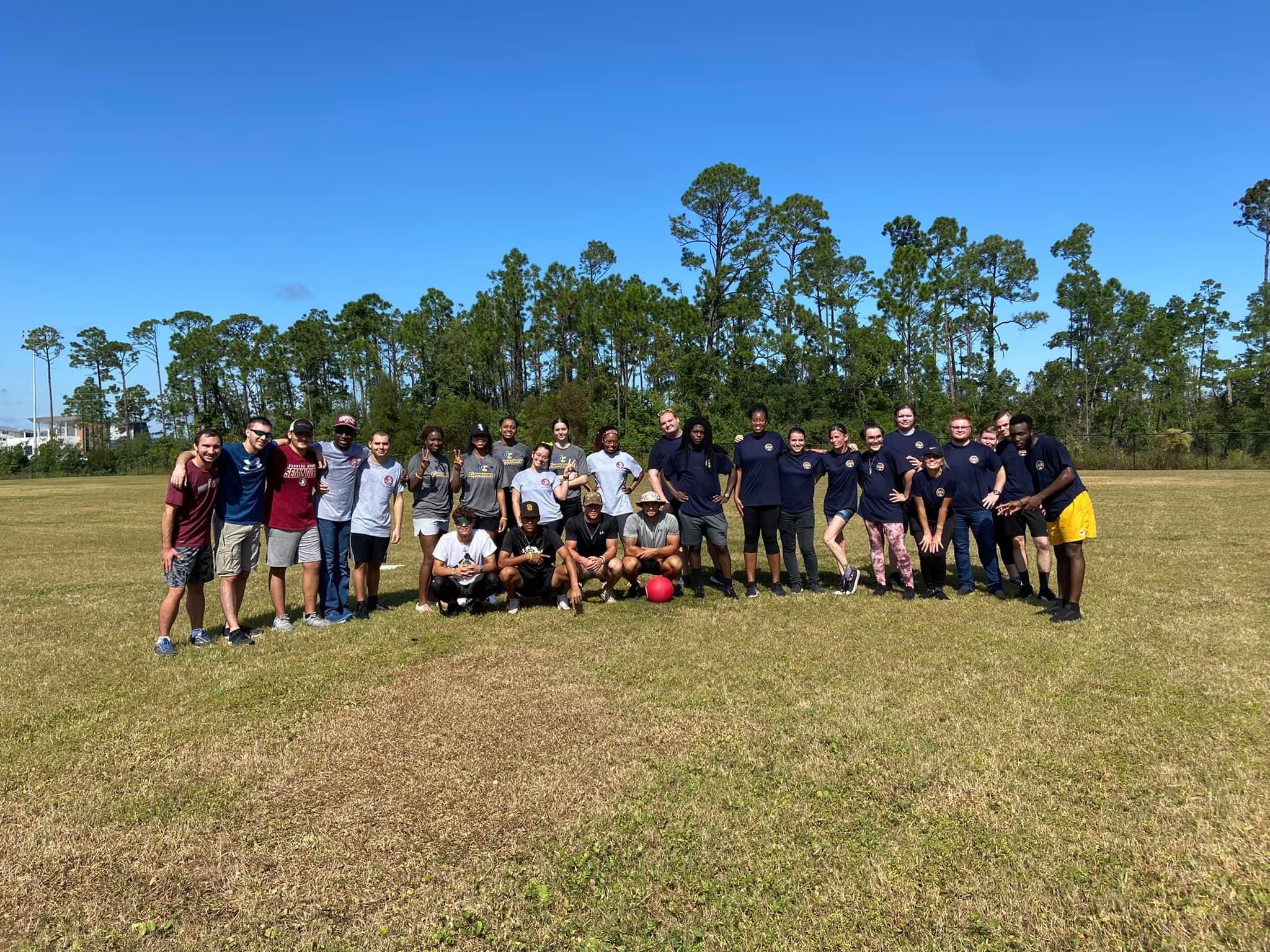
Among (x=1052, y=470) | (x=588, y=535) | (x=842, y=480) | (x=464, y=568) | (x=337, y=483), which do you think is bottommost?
(x=464, y=568)

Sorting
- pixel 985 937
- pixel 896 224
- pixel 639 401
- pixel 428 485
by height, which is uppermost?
pixel 896 224

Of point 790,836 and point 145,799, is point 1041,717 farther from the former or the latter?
point 145,799

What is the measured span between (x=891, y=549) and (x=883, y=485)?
2.53 feet

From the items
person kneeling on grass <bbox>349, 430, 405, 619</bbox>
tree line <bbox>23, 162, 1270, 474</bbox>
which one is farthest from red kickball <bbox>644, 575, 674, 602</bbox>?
tree line <bbox>23, 162, 1270, 474</bbox>

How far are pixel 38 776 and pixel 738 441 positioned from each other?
6614 mm

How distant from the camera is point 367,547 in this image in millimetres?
7547

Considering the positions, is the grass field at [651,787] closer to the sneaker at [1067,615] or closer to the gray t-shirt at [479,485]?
the sneaker at [1067,615]

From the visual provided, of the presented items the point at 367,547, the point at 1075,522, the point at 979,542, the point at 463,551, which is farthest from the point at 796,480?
Answer: the point at 367,547

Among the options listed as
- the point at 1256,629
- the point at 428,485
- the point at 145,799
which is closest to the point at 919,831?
the point at 145,799

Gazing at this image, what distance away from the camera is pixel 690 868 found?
3.01m

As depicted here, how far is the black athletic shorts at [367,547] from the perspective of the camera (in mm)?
7484

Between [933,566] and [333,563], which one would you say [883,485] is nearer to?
[933,566]

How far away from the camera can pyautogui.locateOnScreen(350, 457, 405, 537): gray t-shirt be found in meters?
7.49

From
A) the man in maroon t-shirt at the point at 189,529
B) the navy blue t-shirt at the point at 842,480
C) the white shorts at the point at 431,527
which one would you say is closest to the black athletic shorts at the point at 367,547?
the white shorts at the point at 431,527
